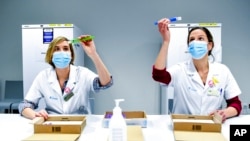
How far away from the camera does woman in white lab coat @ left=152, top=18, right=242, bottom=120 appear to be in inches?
60.8

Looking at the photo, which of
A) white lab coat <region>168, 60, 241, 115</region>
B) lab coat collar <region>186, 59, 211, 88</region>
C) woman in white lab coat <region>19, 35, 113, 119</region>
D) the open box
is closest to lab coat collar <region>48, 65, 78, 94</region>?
woman in white lab coat <region>19, 35, 113, 119</region>

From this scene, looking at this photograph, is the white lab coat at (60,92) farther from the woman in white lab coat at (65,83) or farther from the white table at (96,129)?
the white table at (96,129)

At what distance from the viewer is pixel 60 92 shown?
165cm

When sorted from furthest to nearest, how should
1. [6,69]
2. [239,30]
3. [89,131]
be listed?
[6,69] → [239,30] → [89,131]

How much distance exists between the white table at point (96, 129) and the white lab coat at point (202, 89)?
0.17m

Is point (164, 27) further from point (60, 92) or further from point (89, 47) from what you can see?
point (60, 92)

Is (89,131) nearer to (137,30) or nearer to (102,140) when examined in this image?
(102,140)

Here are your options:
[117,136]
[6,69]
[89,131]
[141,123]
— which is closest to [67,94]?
[89,131]

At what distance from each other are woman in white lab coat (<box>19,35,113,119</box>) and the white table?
0.70ft

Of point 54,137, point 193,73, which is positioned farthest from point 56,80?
point 193,73

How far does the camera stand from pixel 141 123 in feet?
4.05

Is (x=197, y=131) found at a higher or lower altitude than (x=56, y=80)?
lower

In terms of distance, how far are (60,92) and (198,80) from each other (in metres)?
0.91

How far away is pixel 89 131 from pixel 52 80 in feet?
2.07
